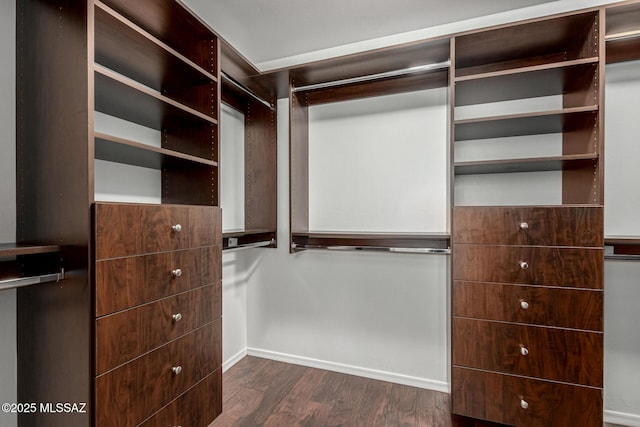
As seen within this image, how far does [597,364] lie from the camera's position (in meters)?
1.56

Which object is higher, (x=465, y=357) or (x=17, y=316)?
(x=17, y=316)

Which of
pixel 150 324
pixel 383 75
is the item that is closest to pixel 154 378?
pixel 150 324

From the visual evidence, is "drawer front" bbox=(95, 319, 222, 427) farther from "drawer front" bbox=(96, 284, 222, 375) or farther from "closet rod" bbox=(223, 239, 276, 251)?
"closet rod" bbox=(223, 239, 276, 251)

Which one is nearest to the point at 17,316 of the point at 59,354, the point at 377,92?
the point at 59,354

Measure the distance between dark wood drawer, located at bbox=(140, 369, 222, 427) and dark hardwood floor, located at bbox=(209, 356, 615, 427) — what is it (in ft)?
0.82

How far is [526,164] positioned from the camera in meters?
1.82

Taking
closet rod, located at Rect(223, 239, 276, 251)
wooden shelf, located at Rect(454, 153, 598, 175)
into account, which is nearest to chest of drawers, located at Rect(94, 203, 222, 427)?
closet rod, located at Rect(223, 239, 276, 251)

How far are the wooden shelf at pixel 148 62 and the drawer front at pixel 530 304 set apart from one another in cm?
172

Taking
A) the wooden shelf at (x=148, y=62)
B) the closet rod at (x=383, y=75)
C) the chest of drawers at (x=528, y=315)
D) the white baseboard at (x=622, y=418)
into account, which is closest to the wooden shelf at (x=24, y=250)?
the wooden shelf at (x=148, y=62)

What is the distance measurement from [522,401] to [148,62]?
8.30ft

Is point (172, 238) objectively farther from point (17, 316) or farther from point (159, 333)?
point (17, 316)

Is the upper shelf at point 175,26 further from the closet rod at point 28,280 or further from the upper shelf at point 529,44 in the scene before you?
the upper shelf at point 529,44

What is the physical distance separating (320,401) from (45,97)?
2.12m

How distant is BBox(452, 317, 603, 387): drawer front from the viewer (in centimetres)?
157
